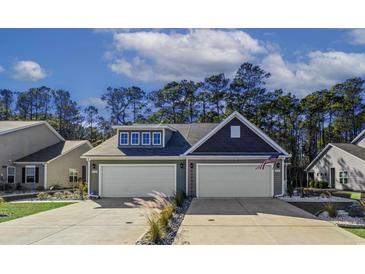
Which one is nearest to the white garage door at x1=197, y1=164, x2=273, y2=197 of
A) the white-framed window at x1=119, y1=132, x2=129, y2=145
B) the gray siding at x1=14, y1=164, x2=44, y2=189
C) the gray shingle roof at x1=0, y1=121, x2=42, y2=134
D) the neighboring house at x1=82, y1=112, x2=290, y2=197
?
the neighboring house at x1=82, y1=112, x2=290, y2=197

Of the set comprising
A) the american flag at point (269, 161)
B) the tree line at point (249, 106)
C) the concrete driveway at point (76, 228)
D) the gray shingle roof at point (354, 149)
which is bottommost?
the concrete driveway at point (76, 228)

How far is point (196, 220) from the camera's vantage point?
37.5ft

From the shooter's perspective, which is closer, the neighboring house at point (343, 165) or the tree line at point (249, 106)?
the neighboring house at point (343, 165)

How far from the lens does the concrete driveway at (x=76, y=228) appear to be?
8672mm

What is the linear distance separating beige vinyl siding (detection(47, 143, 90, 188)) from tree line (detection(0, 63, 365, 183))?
1040 centimetres

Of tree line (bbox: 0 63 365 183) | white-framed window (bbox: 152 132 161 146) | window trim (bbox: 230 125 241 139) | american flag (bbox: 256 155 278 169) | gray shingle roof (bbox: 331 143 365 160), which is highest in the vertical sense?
tree line (bbox: 0 63 365 183)

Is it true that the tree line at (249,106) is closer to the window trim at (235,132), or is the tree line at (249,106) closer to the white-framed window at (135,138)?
the window trim at (235,132)

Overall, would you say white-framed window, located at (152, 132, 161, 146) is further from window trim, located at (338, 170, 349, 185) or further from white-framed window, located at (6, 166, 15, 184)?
window trim, located at (338, 170, 349, 185)

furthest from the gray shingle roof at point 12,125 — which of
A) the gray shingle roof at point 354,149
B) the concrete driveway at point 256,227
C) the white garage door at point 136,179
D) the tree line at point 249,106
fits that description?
the gray shingle roof at point 354,149

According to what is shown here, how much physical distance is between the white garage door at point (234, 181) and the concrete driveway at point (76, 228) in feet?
19.2

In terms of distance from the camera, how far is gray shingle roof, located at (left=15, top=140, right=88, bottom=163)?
25828 mm

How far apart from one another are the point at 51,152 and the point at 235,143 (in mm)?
15126
